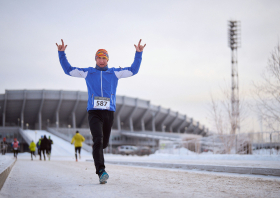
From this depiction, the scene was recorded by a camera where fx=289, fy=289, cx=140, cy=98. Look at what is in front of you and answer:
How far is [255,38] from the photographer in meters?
18.5

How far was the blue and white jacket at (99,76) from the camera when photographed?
4465 mm

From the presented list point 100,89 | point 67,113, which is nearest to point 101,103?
point 100,89

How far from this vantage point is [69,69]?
4637 mm

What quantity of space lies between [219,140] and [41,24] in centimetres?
1326

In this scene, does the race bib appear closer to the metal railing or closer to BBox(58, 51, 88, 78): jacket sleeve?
BBox(58, 51, 88, 78): jacket sleeve

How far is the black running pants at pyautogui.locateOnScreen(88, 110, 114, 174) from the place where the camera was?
14.0 ft

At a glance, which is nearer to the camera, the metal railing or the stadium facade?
the metal railing

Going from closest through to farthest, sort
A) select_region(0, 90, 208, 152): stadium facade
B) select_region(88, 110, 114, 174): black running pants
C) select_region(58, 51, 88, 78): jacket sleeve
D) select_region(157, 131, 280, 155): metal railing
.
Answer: select_region(88, 110, 114, 174): black running pants
select_region(58, 51, 88, 78): jacket sleeve
select_region(157, 131, 280, 155): metal railing
select_region(0, 90, 208, 152): stadium facade

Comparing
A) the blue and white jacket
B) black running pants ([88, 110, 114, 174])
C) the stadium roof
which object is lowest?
black running pants ([88, 110, 114, 174])

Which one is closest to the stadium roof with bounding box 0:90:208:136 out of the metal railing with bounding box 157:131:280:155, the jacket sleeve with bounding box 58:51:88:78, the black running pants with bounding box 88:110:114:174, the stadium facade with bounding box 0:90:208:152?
the stadium facade with bounding box 0:90:208:152

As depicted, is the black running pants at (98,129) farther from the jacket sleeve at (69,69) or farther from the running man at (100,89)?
the jacket sleeve at (69,69)

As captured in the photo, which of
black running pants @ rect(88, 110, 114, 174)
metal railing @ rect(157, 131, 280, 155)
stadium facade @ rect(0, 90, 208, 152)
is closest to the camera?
black running pants @ rect(88, 110, 114, 174)

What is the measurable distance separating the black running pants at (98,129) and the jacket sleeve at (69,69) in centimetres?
63

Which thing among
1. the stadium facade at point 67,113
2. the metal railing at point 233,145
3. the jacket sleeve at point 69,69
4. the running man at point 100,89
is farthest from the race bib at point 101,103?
the stadium facade at point 67,113
